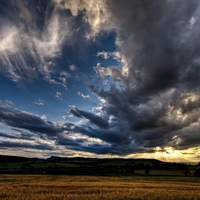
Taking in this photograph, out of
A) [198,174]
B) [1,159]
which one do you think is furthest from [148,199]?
[1,159]

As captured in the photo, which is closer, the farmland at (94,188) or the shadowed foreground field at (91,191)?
the shadowed foreground field at (91,191)

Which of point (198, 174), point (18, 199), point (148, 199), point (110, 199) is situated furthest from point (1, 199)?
point (198, 174)

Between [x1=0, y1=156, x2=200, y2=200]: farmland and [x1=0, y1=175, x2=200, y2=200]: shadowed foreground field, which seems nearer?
[x1=0, y1=175, x2=200, y2=200]: shadowed foreground field

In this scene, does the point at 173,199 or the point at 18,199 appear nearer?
the point at 18,199

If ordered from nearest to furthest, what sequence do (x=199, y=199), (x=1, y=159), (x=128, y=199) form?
(x=128, y=199) < (x=199, y=199) < (x=1, y=159)

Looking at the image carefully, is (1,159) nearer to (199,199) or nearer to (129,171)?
(129,171)

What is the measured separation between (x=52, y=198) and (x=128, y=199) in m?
9.31

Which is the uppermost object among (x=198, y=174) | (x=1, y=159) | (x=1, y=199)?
(x=1, y=159)

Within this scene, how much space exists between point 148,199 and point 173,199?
352cm

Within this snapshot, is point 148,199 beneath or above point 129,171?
beneath

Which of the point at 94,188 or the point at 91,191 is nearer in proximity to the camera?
the point at 91,191

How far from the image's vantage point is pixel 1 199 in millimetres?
23984

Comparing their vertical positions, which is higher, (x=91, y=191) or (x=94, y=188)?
(x=94, y=188)

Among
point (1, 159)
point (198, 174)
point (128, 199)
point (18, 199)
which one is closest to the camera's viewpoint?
point (18, 199)
